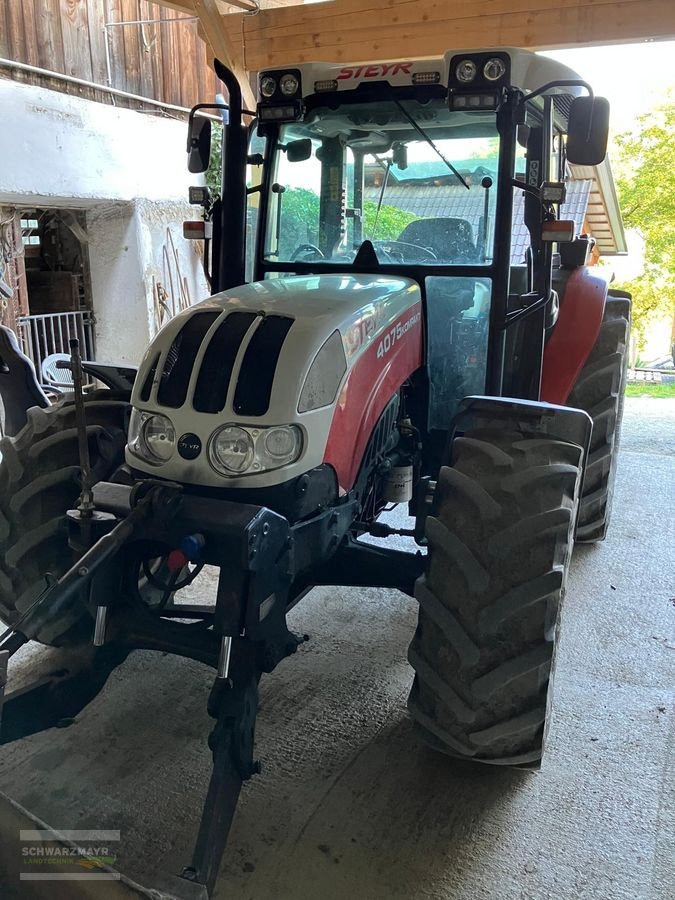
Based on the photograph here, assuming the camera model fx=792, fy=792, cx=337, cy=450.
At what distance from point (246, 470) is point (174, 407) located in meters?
0.29

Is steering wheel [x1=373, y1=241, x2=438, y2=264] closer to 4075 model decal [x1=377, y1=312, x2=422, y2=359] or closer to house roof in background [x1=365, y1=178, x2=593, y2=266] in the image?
house roof in background [x1=365, y1=178, x2=593, y2=266]

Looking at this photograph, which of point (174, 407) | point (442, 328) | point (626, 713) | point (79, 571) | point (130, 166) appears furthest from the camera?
point (130, 166)

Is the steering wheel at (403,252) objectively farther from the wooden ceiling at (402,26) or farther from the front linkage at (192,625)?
the wooden ceiling at (402,26)

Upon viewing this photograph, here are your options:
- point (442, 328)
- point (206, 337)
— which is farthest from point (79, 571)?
point (442, 328)

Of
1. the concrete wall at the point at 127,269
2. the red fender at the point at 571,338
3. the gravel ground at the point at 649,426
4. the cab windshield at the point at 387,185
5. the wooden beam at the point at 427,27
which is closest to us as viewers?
the cab windshield at the point at 387,185

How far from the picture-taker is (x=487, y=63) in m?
2.62

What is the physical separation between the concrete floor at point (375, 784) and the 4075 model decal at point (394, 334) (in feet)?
4.09

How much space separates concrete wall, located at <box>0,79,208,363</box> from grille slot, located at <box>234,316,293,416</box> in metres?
4.58

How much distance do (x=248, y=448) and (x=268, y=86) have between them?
5.22 feet

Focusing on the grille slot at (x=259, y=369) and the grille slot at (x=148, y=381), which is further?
the grille slot at (x=148, y=381)

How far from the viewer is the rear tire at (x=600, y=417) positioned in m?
4.02

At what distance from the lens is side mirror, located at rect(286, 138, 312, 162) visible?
3.14 metres

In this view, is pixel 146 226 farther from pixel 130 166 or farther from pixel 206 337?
pixel 206 337

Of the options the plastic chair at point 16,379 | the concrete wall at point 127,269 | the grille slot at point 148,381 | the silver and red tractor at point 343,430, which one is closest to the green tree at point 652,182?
the concrete wall at point 127,269
